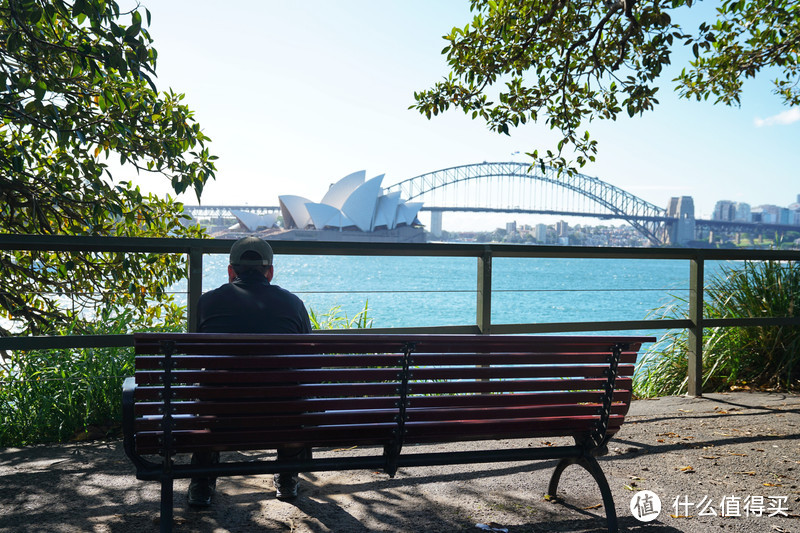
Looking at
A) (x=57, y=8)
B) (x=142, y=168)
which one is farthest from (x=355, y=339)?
(x=142, y=168)

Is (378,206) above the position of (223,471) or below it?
above

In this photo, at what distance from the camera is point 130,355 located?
486 centimetres

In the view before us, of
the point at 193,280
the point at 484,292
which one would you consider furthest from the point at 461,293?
the point at 193,280

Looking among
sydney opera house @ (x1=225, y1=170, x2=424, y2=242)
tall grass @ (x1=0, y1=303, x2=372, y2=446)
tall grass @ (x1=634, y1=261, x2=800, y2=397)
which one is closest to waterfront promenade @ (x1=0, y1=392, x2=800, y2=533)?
tall grass @ (x1=0, y1=303, x2=372, y2=446)

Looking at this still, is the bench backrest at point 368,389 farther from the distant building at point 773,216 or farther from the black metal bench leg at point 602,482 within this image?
the distant building at point 773,216

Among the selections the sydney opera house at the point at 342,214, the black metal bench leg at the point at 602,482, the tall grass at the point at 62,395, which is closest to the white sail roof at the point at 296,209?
the sydney opera house at the point at 342,214

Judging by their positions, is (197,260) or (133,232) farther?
(133,232)

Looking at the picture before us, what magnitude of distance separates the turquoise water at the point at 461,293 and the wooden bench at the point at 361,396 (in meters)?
22.5

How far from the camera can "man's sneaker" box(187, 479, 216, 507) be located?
293cm

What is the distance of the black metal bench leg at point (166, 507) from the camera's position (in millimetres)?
2355

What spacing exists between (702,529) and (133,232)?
4803mm

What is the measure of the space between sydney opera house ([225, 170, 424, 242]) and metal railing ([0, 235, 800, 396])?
50.0 m

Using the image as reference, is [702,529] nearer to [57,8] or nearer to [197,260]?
[197,260]

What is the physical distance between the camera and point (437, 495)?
10.4ft
